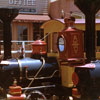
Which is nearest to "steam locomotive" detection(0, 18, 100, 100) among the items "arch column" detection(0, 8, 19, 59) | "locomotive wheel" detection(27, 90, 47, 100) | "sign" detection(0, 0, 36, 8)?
"locomotive wheel" detection(27, 90, 47, 100)

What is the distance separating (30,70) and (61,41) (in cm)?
164

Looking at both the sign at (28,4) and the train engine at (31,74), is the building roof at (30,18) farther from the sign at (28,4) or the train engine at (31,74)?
the train engine at (31,74)

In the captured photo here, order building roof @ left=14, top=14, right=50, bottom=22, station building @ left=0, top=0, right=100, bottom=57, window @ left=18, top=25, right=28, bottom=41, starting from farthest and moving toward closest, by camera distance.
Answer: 1. window @ left=18, top=25, right=28, bottom=41
2. building roof @ left=14, top=14, right=50, bottom=22
3. station building @ left=0, top=0, right=100, bottom=57

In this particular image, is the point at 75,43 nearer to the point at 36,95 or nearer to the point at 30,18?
the point at 36,95

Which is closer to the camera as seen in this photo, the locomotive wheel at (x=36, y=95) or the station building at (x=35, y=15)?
the locomotive wheel at (x=36, y=95)

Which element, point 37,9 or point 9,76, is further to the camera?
point 37,9

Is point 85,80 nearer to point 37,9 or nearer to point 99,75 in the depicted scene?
point 99,75

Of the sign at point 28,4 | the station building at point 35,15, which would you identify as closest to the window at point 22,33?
the station building at point 35,15

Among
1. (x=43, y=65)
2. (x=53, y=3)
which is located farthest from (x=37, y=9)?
(x=43, y=65)

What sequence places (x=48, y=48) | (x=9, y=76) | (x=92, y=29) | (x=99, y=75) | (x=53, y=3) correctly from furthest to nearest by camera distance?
1. (x=53, y=3)
2. (x=48, y=48)
3. (x=9, y=76)
4. (x=92, y=29)
5. (x=99, y=75)

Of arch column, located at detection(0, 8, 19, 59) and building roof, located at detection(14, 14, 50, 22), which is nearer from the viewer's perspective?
arch column, located at detection(0, 8, 19, 59)

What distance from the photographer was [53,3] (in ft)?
63.8

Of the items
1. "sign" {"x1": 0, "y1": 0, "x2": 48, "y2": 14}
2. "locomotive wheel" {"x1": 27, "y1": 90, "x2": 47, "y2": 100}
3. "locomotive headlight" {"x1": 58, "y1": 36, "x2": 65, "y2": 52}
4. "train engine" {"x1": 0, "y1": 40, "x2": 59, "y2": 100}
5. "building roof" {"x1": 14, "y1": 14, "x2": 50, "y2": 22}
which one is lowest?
"locomotive wheel" {"x1": 27, "y1": 90, "x2": 47, "y2": 100}

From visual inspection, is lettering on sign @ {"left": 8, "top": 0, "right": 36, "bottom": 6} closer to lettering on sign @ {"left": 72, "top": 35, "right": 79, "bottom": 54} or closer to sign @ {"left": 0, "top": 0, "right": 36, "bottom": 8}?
sign @ {"left": 0, "top": 0, "right": 36, "bottom": 8}
